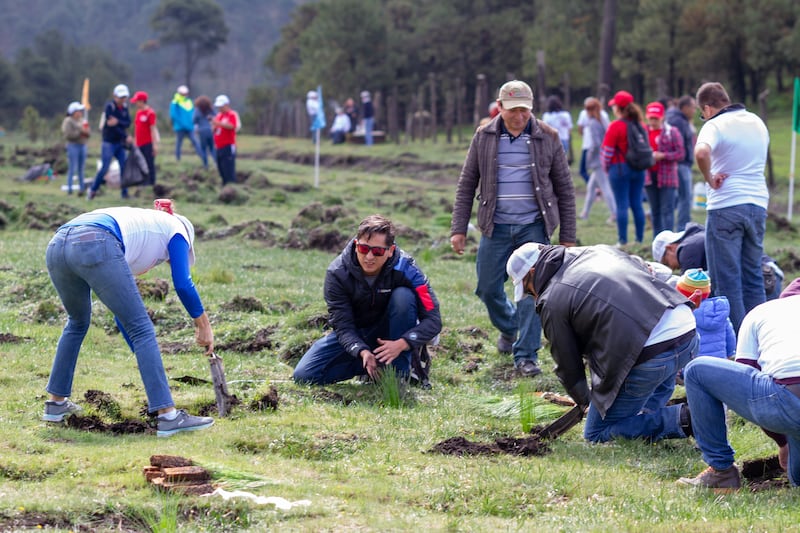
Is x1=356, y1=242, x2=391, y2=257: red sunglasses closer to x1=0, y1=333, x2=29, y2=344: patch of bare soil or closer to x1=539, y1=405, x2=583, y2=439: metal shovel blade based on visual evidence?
x1=539, y1=405, x2=583, y2=439: metal shovel blade

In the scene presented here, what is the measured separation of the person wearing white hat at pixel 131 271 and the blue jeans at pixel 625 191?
943 centimetres

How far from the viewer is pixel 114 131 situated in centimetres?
2098

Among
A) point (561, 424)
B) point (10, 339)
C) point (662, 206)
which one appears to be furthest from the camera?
point (662, 206)

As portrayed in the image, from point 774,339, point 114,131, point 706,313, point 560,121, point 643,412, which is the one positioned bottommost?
point 643,412

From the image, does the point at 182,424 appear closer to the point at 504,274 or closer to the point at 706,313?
the point at 504,274

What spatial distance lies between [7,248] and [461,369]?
26.7 feet

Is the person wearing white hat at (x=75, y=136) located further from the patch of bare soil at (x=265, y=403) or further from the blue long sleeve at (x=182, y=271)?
the blue long sleeve at (x=182, y=271)

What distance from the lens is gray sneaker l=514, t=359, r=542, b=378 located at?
9211mm

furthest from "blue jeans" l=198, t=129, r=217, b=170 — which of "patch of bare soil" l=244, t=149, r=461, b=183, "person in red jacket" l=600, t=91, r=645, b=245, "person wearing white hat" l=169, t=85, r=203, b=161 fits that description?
"person in red jacket" l=600, t=91, r=645, b=245

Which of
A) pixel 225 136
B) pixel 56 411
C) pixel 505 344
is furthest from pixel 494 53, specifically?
pixel 56 411

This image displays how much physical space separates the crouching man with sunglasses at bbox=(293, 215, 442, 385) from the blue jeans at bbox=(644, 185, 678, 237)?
7326 mm

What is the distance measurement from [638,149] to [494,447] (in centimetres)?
Result: 876

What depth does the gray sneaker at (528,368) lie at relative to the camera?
9.21 metres

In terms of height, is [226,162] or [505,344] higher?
[226,162]
